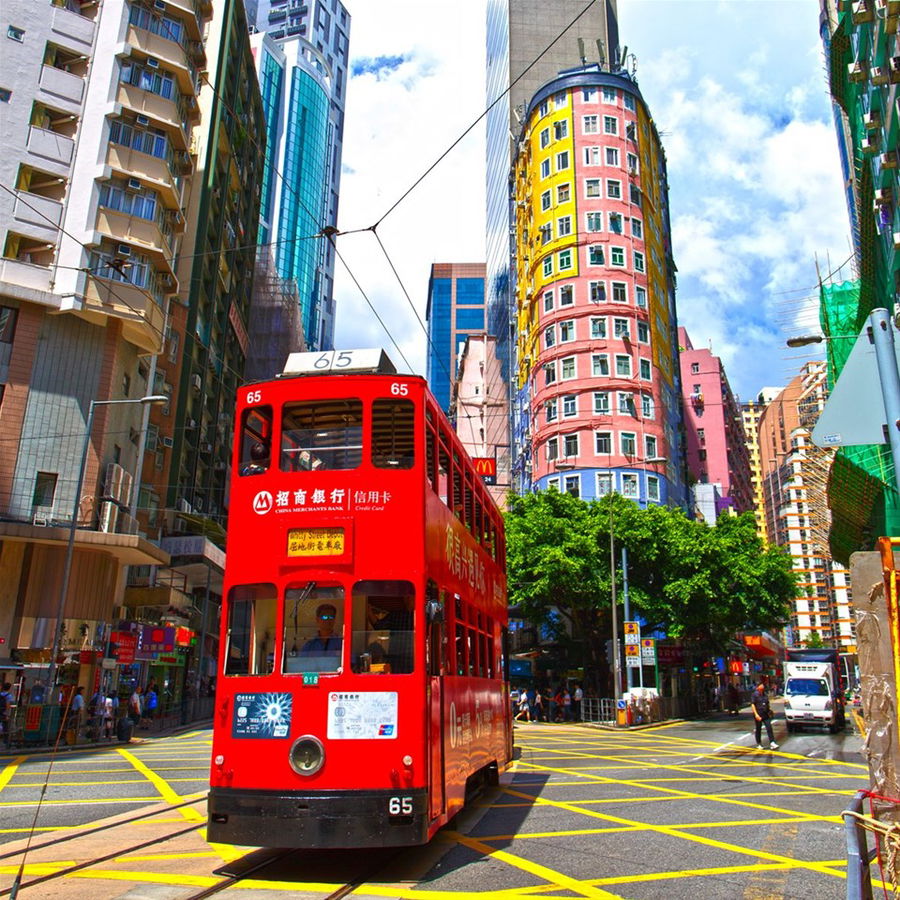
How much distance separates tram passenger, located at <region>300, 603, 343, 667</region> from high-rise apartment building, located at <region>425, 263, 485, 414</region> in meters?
129

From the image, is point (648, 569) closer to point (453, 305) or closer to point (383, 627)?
point (383, 627)

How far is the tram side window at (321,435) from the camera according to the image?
850 cm

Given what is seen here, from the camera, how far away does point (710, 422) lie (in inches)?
3211

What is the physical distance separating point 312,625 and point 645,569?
30.0m

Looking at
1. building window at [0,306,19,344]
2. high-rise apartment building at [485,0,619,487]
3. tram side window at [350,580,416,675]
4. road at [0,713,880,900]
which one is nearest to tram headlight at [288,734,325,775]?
tram side window at [350,580,416,675]

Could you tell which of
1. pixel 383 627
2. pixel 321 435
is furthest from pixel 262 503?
pixel 383 627

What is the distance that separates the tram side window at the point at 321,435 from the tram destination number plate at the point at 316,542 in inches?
27.1

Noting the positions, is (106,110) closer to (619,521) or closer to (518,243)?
(619,521)

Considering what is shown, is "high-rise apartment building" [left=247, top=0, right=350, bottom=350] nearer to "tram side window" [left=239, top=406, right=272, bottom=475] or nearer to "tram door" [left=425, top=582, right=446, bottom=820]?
"tram side window" [left=239, top=406, right=272, bottom=475]

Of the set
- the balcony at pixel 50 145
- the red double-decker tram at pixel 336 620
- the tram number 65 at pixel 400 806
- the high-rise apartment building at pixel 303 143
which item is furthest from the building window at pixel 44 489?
the high-rise apartment building at pixel 303 143

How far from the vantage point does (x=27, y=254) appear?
93.2ft

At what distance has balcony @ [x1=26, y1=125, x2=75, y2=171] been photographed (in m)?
28.8

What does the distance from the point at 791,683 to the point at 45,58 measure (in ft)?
115

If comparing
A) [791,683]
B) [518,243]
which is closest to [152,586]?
[791,683]
